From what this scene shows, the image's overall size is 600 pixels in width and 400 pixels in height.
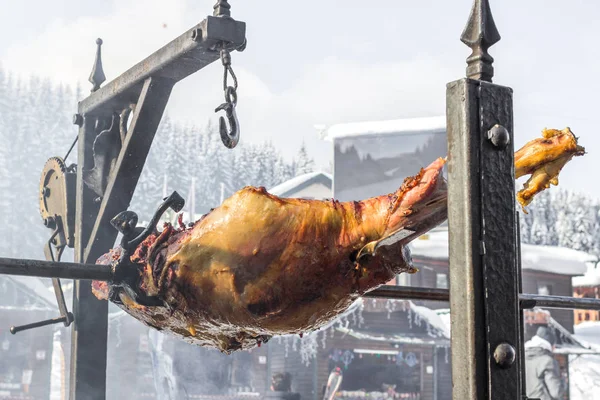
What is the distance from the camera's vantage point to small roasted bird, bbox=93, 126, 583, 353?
6.95ft

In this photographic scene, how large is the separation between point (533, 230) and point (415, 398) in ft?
83.9

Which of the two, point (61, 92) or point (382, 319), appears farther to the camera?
point (61, 92)

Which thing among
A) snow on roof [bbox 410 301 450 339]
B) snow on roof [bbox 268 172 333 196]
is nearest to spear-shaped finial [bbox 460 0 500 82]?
snow on roof [bbox 410 301 450 339]

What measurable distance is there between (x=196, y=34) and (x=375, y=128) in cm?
2614

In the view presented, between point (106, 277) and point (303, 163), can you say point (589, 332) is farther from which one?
point (106, 277)

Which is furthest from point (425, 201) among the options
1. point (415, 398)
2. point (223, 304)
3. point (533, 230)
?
point (533, 230)

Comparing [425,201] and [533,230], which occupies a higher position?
[533,230]

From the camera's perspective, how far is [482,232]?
1189 mm

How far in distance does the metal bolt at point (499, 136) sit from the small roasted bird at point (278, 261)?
651mm

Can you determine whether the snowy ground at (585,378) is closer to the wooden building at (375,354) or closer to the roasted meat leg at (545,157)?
the wooden building at (375,354)

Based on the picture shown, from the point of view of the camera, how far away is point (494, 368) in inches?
45.6

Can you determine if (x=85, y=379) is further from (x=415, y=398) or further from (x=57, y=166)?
(x=415, y=398)

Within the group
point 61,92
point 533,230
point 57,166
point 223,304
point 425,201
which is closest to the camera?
point 425,201

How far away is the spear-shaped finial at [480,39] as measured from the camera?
124 cm
